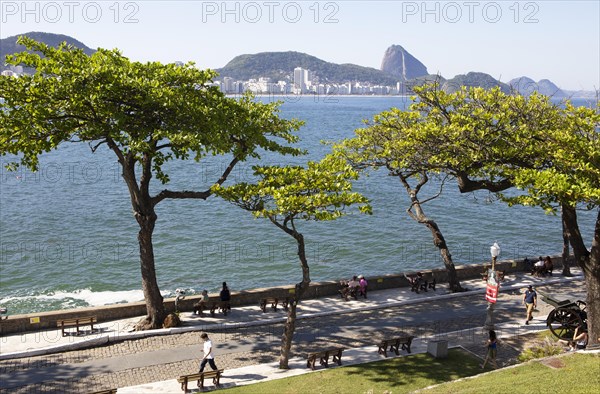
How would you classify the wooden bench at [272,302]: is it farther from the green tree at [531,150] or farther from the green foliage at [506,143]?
the green tree at [531,150]

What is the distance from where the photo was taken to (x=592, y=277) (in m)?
18.0

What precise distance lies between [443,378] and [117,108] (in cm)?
1300

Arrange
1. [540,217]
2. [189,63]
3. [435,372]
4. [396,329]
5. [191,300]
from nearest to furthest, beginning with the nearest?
[435,372] < [189,63] < [396,329] < [191,300] < [540,217]

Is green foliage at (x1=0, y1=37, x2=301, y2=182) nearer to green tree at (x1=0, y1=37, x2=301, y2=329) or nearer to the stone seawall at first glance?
green tree at (x1=0, y1=37, x2=301, y2=329)

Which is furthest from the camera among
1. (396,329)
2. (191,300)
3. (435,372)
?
(191,300)

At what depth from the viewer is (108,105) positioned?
17.4 metres

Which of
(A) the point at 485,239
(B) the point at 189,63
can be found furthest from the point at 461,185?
(A) the point at 485,239

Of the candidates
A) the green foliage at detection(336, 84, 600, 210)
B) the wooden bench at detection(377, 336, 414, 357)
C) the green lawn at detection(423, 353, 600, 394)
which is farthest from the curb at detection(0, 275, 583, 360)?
the green lawn at detection(423, 353, 600, 394)

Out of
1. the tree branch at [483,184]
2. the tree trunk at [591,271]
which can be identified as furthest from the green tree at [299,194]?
the tree trunk at [591,271]

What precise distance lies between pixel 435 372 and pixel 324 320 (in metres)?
5.86

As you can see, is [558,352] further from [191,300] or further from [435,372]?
[191,300]

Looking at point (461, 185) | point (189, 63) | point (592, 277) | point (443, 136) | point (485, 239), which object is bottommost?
point (485, 239)

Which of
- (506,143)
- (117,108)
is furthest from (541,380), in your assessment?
(117,108)

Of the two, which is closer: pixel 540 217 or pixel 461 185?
pixel 461 185
